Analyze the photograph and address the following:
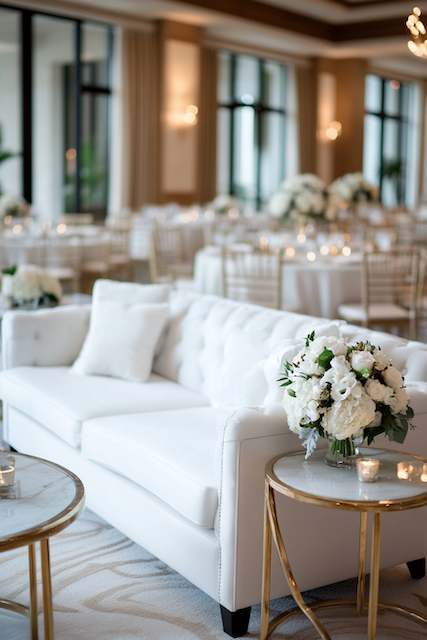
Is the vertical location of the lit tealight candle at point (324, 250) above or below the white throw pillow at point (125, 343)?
above

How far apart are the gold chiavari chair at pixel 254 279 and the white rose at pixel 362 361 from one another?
4151 millimetres

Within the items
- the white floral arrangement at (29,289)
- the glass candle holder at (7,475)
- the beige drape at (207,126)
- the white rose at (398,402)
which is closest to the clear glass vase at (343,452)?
the white rose at (398,402)

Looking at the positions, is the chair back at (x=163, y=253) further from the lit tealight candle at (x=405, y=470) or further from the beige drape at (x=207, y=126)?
the lit tealight candle at (x=405, y=470)

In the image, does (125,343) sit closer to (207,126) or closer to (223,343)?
(223,343)

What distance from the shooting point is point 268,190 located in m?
17.9

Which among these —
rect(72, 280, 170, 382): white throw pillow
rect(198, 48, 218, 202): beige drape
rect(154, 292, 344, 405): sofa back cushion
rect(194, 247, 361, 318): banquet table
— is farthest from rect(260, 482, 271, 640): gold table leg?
rect(198, 48, 218, 202): beige drape

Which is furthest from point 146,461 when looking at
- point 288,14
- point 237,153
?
point 237,153

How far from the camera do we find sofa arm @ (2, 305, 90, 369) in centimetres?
482

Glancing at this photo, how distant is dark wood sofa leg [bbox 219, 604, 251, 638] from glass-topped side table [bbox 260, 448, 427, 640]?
0.30 ft

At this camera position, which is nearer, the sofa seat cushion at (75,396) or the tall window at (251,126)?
the sofa seat cushion at (75,396)

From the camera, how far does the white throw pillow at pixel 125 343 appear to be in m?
4.57

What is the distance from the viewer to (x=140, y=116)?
14.2 metres

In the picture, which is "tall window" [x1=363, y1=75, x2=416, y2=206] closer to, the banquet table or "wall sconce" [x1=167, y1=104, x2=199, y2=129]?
"wall sconce" [x1=167, y1=104, x2=199, y2=129]

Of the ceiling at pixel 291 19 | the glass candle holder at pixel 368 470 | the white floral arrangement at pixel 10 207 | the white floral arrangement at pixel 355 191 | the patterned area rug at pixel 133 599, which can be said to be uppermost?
the ceiling at pixel 291 19
